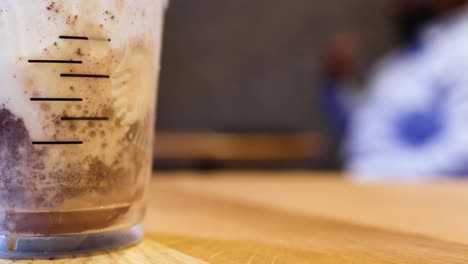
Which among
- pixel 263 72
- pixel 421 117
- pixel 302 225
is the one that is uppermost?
pixel 263 72

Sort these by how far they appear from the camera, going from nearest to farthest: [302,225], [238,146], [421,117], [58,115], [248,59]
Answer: [58,115], [302,225], [421,117], [238,146], [248,59]

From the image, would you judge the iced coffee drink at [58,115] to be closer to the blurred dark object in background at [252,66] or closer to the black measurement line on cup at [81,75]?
the black measurement line on cup at [81,75]

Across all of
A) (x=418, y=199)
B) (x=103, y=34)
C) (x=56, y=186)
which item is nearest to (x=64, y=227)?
(x=56, y=186)

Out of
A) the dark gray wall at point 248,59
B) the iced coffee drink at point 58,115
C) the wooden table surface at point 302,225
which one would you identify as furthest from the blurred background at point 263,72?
the iced coffee drink at point 58,115

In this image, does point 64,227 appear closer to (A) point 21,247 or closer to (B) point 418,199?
(A) point 21,247

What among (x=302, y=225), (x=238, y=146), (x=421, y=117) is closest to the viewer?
(x=302, y=225)

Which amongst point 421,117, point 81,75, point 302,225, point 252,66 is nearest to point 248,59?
point 252,66

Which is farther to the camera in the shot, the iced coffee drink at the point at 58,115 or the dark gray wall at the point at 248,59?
the dark gray wall at the point at 248,59

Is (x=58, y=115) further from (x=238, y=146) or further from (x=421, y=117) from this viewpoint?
(x=238, y=146)
